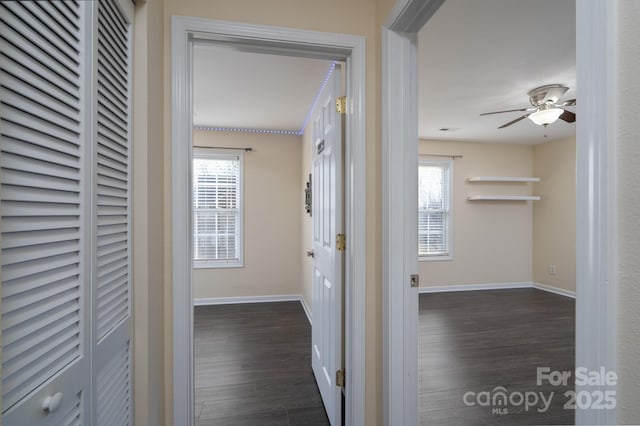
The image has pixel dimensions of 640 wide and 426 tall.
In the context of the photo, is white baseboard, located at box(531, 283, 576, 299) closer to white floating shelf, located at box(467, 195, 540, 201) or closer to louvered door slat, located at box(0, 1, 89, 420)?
white floating shelf, located at box(467, 195, 540, 201)

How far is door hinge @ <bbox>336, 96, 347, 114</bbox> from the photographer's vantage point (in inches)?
64.7

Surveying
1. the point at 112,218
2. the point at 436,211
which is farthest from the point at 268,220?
the point at 112,218

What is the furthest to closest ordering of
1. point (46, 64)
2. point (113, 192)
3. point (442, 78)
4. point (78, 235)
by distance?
point (442, 78) < point (113, 192) < point (78, 235) < point (46, 64)

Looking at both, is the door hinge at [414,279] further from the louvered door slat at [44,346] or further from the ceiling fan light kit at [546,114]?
the ceiling fan light kit at [546,114]

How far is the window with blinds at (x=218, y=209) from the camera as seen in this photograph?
169 inches

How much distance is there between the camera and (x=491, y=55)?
2.39 m

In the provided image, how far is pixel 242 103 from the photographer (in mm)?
3281

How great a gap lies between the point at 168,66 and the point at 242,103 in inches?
80.2

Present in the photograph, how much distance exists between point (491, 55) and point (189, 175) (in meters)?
2.49

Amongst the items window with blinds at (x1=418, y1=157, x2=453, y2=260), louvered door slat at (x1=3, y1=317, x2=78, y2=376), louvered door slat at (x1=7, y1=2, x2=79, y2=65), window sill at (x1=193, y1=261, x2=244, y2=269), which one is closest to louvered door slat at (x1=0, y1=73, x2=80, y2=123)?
louvered door slat at (x1=7, y1=2, x2=79, y2=65)

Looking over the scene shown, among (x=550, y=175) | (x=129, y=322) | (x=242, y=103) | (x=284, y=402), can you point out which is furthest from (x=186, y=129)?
(x=550, y=175)

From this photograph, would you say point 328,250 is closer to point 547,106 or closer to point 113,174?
point 113,174

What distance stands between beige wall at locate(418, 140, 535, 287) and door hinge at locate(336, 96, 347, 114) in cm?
376

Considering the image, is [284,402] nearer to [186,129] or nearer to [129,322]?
[129,322]
